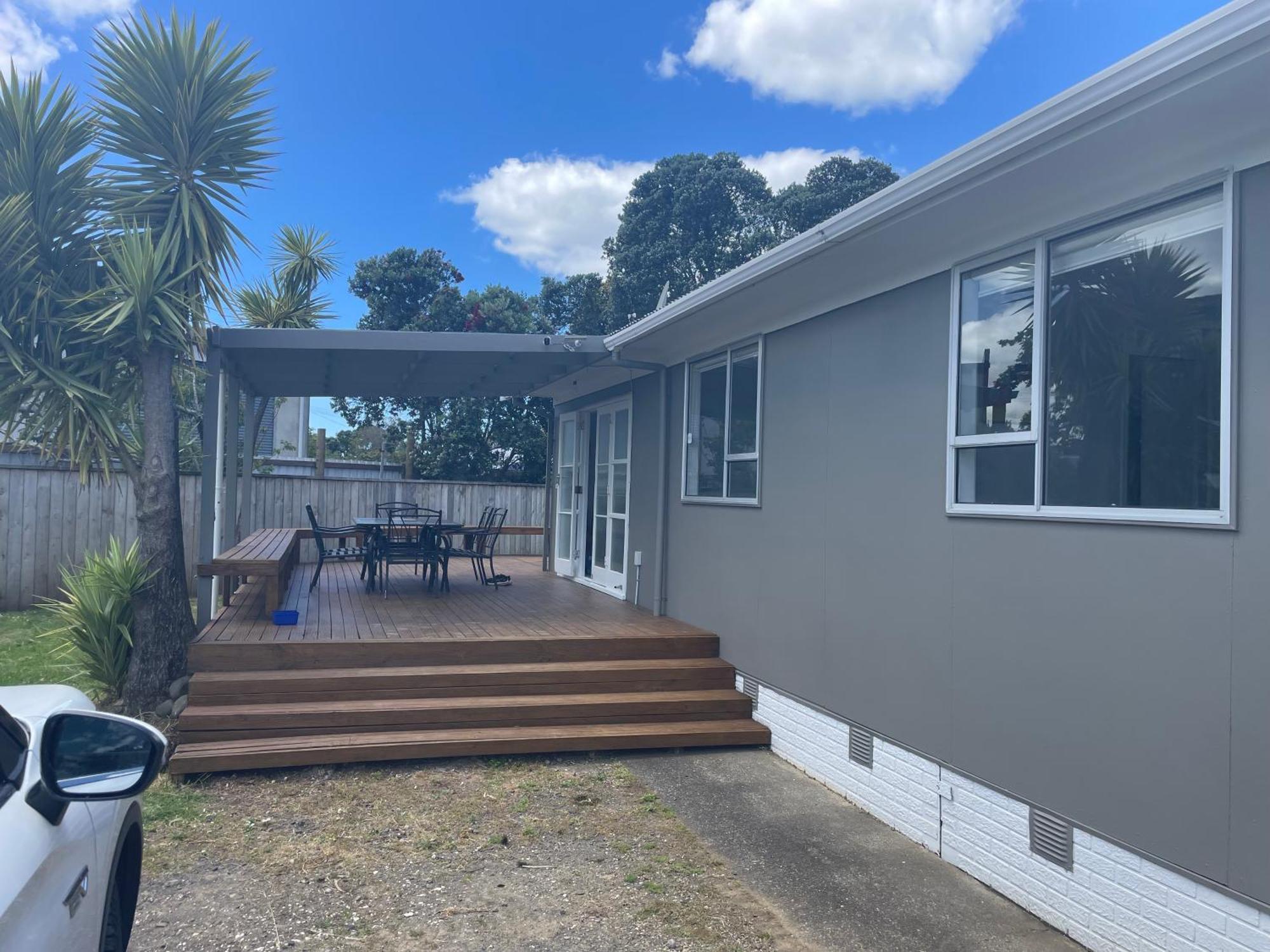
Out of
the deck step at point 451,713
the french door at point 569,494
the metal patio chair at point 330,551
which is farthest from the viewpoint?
the french door at point 569,494

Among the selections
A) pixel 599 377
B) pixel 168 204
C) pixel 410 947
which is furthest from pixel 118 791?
pixel 599 377

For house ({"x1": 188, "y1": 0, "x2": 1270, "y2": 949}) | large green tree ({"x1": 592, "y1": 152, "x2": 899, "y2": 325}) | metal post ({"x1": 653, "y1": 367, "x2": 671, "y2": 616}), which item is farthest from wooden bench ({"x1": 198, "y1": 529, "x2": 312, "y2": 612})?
large green tree ({"x1": 592, "y1": 152, "x2": 899, "y2": 325})

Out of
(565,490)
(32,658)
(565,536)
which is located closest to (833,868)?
(32,658)

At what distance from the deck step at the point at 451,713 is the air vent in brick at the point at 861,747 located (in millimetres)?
1290

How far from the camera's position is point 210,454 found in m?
6.54

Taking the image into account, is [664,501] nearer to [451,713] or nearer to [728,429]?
[728,429]

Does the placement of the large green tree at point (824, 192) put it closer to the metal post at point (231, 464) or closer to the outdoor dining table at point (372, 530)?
the outdoor dining table at point (372, 530)

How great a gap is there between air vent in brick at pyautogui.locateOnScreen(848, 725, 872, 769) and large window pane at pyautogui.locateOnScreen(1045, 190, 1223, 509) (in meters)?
1.94

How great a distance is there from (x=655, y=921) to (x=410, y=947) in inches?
38.5

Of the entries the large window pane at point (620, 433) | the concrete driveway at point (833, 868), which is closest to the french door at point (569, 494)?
the large window pane at point (620, 433)

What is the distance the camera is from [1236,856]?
295 centimetres

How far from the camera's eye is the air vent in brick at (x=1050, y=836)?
12.0 ft

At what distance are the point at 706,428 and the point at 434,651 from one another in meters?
2.87

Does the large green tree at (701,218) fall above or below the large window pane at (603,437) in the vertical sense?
above
